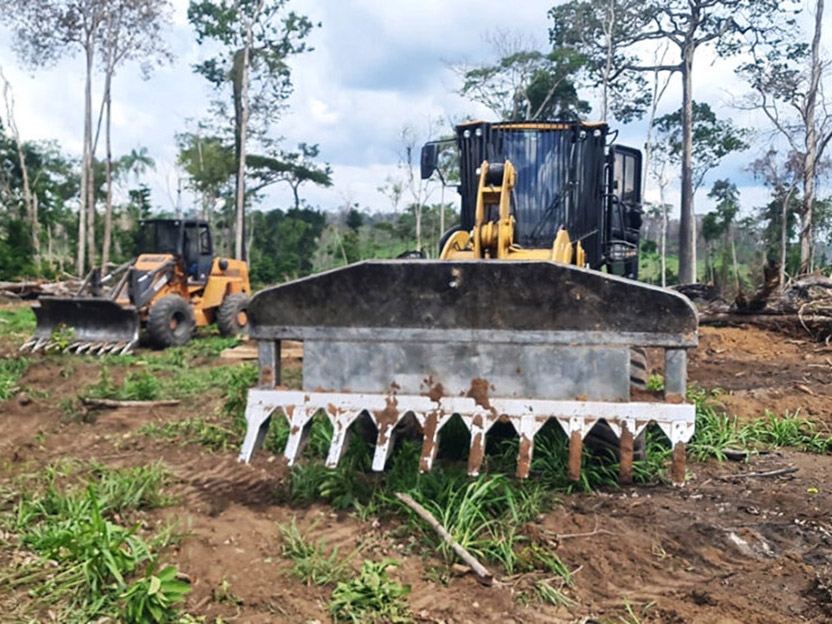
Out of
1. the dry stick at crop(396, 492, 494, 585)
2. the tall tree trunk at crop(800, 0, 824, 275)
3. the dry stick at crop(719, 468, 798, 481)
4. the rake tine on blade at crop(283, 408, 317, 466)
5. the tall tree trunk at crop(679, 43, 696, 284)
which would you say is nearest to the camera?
the dry stick at crop(396, 492, 494, 585)

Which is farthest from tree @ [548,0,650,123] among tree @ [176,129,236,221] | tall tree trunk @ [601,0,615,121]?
tree @ [176,129,236,221]

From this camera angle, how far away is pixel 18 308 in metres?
20.0

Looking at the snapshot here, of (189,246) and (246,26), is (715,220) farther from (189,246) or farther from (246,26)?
(189,246)

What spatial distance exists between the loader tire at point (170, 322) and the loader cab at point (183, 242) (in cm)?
105

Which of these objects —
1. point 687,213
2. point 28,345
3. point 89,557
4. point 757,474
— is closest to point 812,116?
point 687,213

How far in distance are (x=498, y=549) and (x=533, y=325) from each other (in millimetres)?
1129

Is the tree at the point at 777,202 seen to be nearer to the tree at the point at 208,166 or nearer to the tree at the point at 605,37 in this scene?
the tree at the point at 605,37

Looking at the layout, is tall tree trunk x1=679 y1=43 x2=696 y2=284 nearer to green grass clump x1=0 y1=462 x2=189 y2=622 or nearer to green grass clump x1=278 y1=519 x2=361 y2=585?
green grass clump x1=278 y1=519 x2=361 y2=585

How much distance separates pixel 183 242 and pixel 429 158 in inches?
312

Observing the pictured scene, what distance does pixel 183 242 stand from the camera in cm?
1265

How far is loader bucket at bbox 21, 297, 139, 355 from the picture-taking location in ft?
35.9

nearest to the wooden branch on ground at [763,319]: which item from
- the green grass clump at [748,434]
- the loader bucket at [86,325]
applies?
the green grass clump at [748,434]

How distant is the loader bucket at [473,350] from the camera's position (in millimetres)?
3389

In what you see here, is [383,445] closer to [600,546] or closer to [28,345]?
[600,546]
